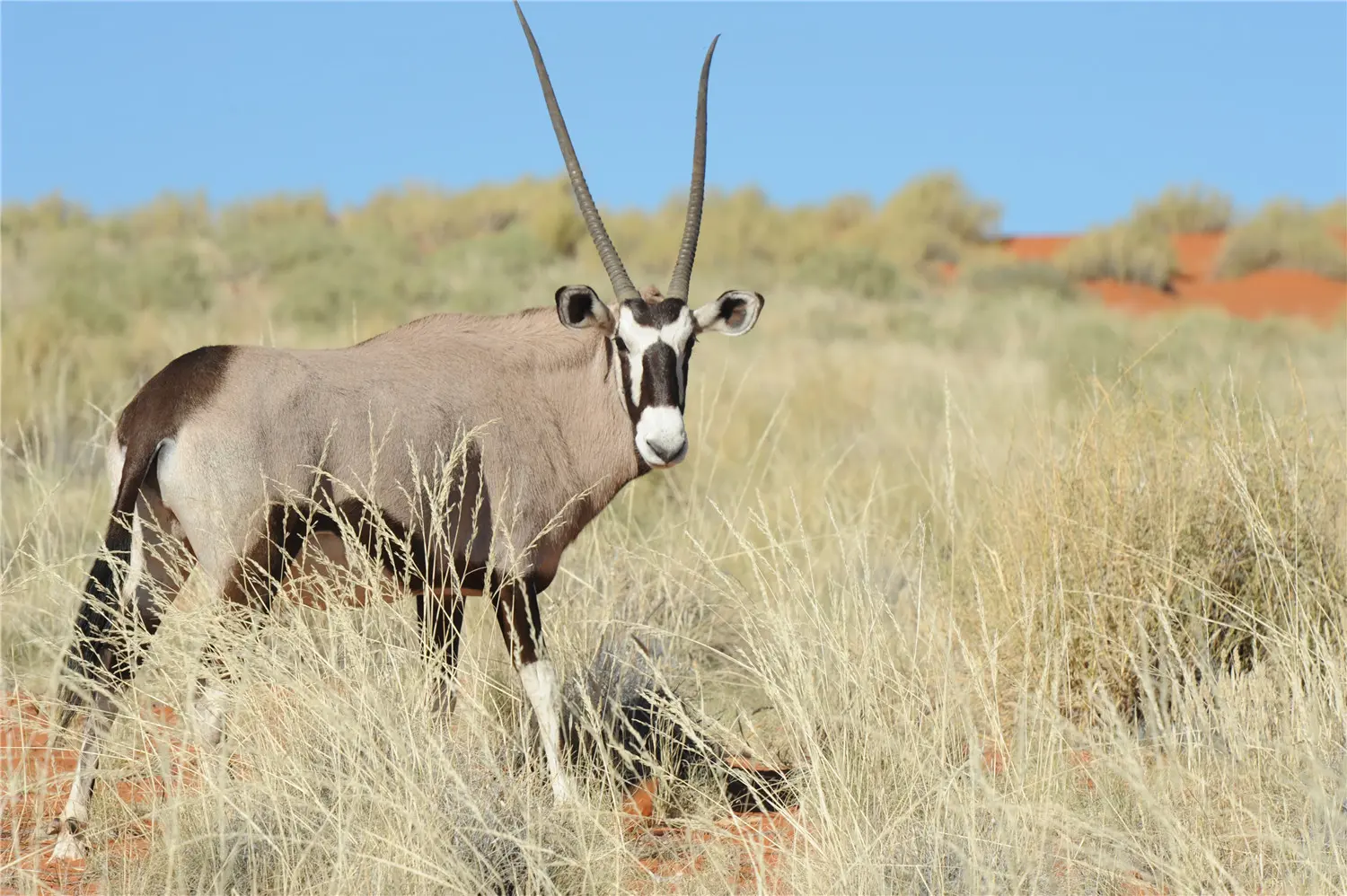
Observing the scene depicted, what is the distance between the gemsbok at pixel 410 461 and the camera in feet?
12.6

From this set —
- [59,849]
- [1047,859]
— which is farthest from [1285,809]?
[59,849]

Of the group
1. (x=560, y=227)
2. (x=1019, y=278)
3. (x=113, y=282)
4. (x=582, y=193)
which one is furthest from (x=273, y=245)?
(x=582, y=193)

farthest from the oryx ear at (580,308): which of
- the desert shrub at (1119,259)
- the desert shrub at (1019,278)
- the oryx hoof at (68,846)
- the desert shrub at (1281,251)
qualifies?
the desert shrub at (1281,251)

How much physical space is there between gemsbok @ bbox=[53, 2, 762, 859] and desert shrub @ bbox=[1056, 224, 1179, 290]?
113 feet

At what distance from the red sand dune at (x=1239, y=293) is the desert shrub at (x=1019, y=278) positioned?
1.75m

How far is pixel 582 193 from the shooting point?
15.8 feet

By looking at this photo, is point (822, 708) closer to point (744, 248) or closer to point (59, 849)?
point (59, 849)

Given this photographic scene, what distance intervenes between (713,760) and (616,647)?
64cm

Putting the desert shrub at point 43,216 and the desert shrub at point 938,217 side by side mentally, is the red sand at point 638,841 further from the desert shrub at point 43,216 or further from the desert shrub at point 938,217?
the desert shrub at point 938,217

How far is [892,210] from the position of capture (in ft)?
143

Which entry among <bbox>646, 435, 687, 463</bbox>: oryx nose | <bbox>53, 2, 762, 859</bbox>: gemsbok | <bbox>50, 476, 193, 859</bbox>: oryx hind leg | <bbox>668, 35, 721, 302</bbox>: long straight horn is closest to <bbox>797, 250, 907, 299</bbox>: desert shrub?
<bbox>668, 35, 721, 302</bbox>: long straight horn

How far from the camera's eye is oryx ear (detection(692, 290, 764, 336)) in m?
4.74

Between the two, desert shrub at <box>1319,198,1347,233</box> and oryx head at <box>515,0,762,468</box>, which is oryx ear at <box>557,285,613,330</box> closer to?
oryx head at <box>515,0,762,468</box>

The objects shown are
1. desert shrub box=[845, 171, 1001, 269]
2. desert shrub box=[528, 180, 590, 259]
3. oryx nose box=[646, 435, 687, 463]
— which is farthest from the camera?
desert shrub box=[845, 171, 1001, 269]
